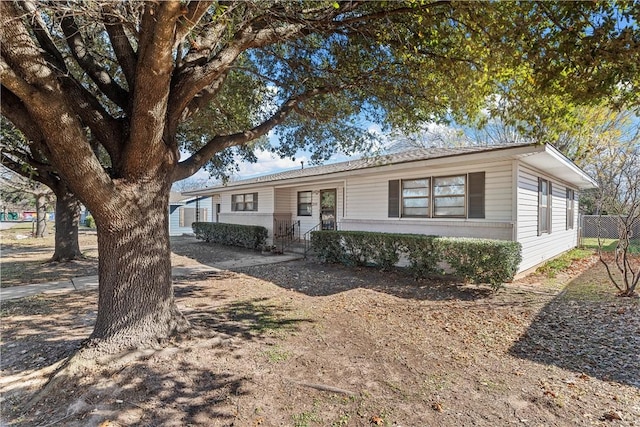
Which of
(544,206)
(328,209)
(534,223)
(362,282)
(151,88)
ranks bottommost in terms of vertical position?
(362,282)

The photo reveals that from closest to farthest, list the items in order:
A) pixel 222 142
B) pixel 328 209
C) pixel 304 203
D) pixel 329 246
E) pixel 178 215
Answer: pixel 222 142
pixel 329 246
pixel 328 209
pixel 304 203
pixel 178 215

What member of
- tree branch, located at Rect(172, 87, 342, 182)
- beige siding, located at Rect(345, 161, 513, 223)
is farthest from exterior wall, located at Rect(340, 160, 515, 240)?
tree branch, located at Rect(172, 87, 342, 182)

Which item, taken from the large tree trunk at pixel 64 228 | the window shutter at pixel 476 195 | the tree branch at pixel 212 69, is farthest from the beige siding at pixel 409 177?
the large tree trunk at pixel 64 228

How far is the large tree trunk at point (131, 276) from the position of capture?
148 inches

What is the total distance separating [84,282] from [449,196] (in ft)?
32.3

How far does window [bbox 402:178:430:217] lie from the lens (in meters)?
9.88

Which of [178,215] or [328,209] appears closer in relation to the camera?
[328,209]

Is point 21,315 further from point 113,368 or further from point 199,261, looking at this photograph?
point 199,261

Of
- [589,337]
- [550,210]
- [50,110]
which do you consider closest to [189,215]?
[550,210]

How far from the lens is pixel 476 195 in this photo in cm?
876

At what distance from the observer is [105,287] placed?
3830 millimetres

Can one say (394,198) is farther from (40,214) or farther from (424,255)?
(40,214)

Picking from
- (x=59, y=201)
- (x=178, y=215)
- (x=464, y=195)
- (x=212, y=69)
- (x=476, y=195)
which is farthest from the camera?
(x=178, y=215)

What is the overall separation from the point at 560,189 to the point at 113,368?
15.2 meters
